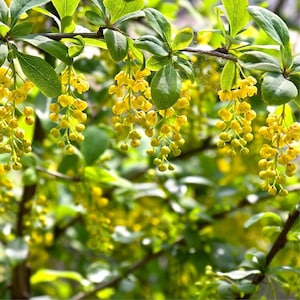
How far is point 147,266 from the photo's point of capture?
4.15 feet

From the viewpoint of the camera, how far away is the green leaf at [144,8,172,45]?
1.98 ft

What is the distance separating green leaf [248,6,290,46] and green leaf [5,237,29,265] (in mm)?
592

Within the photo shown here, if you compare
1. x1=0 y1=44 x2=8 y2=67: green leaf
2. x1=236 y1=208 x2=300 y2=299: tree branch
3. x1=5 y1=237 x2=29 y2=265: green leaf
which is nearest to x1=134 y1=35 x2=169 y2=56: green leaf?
x1=0 y1=44 x2=8 y2=67: green leaf

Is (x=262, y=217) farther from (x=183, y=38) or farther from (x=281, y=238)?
(x=183, y=38)

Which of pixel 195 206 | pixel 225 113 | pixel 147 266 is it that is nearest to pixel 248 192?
pixel 195 206

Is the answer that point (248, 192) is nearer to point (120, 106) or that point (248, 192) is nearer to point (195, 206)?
point (195, 206)

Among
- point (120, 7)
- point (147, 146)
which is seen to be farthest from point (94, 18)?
point (147, 146)

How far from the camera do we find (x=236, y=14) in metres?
0.62

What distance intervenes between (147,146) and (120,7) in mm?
502

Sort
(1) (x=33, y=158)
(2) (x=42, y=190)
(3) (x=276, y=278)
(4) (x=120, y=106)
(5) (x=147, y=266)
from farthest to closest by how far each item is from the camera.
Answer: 1. (5) (x=147, y=266)
2. (2) (x=42, y=190)
3. (1) (x=33, y=158)
4. (3) (x=276, y=278)
5. (4) (x=120, y=106)

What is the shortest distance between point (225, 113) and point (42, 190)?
0.49 metres

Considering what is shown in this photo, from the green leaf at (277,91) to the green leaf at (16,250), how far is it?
59 cm

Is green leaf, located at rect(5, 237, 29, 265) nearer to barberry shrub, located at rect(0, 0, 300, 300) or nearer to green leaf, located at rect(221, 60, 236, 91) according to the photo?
barberry shrub, located at rect(0, 0, 300, 300)

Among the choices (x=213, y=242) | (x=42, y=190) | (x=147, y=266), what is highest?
(x=42, y=190)
